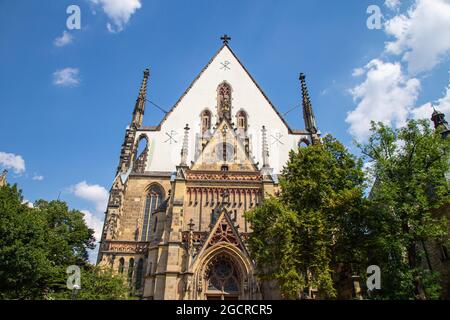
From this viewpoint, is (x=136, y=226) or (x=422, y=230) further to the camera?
(x=136, y=226)

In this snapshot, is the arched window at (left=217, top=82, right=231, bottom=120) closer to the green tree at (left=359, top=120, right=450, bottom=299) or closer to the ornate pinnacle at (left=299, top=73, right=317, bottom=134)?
the ornate pinnacle at (left=299, top=73, right=317, bottom=134)

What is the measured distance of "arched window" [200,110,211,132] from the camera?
30.8 m

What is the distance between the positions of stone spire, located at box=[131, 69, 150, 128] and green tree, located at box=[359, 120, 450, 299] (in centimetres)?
2369

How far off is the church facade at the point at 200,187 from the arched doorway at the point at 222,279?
0.21 ft

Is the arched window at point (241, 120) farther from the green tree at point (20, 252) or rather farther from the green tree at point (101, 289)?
the green tree at point (20, 252)

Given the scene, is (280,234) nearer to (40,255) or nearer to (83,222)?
(40,255)

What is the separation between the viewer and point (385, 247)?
1292 centimetres

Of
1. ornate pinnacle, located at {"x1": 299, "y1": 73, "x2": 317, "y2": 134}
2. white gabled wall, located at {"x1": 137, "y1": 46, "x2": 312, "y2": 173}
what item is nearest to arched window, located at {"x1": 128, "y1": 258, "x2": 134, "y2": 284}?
white gabled wall, located at {"x1": 137, "y1": 46, "x2": 312, "y2": 173}

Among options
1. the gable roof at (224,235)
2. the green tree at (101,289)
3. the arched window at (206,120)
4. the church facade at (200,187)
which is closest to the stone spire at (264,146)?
the church facade at (200,187)
